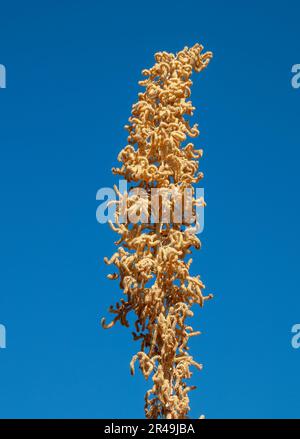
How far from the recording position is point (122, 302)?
37.7 feet

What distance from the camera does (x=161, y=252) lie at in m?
11.4

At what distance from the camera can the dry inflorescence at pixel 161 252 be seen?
11.1 meters

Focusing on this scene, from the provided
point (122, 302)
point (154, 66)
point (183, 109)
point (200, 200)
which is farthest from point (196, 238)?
point (154, 66)

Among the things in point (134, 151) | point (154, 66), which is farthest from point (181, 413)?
point (154, 66)

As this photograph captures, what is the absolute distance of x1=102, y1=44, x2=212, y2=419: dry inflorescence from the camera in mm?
11088
